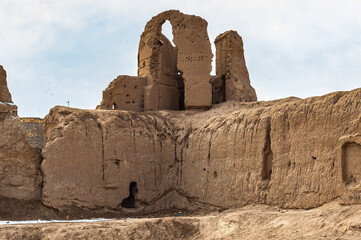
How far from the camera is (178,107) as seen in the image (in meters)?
21.8

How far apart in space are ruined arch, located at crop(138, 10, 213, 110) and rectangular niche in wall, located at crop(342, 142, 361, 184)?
8.35 m

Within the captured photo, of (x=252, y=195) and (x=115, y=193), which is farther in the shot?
(x=115, y=193)

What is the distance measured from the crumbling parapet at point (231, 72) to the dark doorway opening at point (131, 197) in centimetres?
585

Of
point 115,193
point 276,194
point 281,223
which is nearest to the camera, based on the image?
point 281,223

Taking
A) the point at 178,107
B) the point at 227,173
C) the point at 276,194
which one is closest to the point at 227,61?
the point at 178,107

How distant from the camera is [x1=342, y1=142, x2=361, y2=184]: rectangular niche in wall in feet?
39.7

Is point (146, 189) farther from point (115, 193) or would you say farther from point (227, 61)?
point (227, 61)

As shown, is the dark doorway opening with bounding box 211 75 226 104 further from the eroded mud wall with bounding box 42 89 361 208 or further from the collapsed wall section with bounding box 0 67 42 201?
the collapsed wall section with bounding box 0 67 42 201

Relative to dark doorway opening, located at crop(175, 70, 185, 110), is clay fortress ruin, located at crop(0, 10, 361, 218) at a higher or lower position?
lower

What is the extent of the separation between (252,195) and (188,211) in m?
3.02

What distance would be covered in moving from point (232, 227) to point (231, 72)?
9790mm

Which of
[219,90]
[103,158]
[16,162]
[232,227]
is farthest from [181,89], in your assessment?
[232,227]

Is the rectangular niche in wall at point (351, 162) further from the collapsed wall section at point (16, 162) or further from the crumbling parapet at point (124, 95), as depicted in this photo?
the crumbling parapet at point (124, 95)

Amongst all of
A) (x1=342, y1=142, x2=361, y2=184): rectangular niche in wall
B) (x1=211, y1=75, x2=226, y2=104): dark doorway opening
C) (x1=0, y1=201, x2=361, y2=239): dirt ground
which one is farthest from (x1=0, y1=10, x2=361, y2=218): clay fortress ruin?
(x1=0, y1=201, x2=361, y2=239): dirt ground
